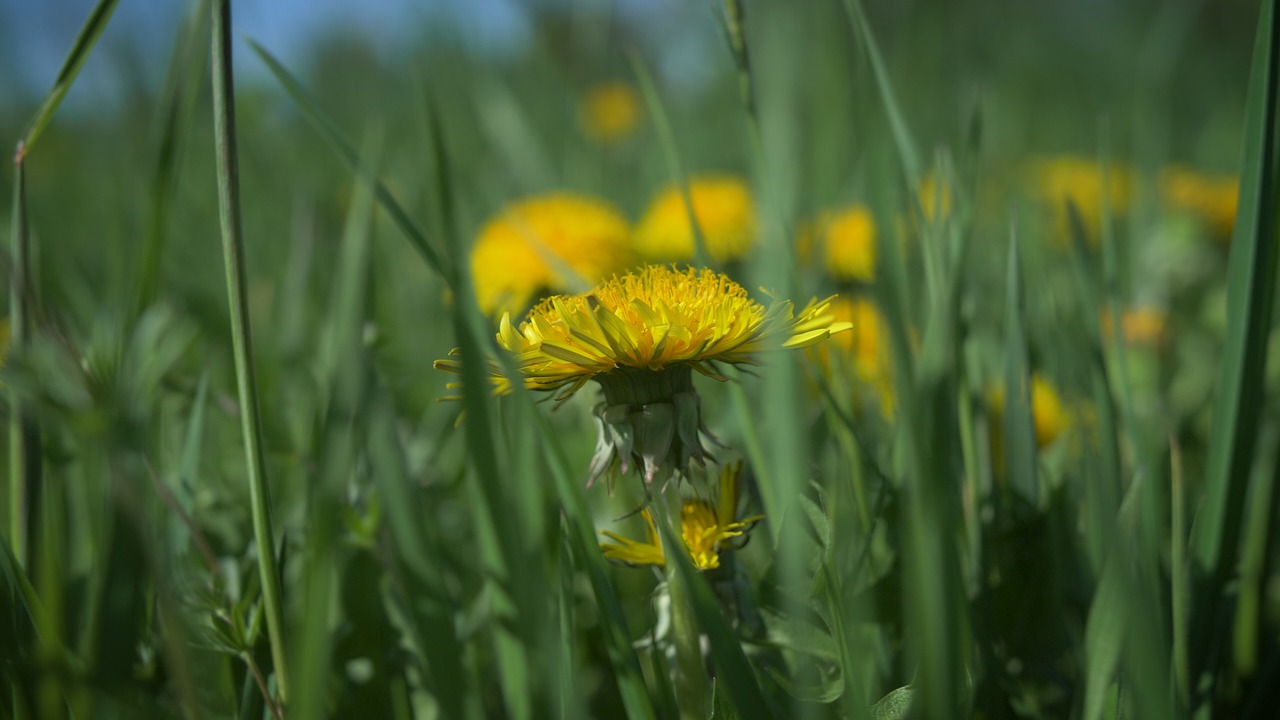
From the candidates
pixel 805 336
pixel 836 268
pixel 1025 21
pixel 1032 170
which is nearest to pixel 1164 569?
pixel 805 336

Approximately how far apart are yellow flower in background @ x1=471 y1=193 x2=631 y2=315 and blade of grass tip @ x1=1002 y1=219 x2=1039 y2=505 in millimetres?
595

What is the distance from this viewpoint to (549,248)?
1038 millimetres

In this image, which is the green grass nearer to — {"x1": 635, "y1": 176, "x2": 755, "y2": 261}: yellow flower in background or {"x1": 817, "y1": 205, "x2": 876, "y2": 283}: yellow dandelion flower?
{"x1": 817, "y1": 205, "x2": 876, "y2": 283}: yellow dandelion flower

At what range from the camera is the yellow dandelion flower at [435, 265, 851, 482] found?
372mm

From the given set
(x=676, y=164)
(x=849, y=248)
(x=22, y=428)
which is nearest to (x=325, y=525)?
(x=22, y=428)

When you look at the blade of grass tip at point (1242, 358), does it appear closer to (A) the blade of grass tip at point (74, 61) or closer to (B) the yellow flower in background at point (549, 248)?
(A) the blade of grass tip at point (74, 61)

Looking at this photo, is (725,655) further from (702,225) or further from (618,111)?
(618,111)

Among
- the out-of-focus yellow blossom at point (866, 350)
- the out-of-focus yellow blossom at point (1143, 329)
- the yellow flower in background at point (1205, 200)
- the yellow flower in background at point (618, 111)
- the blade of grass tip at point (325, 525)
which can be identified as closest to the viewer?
the blade of grass tip at point (325, 525)

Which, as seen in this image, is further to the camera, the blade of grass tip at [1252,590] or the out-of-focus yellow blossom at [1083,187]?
the out-of-focus yellow blossom at [1083,187]

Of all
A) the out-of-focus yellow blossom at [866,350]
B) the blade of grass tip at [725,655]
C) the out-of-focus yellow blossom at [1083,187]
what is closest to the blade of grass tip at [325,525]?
Result: the blade of grass tip at [725,655]

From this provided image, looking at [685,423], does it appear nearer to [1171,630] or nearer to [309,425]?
[1171,630]

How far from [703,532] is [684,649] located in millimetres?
63

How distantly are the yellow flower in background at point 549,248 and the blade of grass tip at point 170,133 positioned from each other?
0.47m

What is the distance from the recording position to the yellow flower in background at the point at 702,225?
121 centimetres
